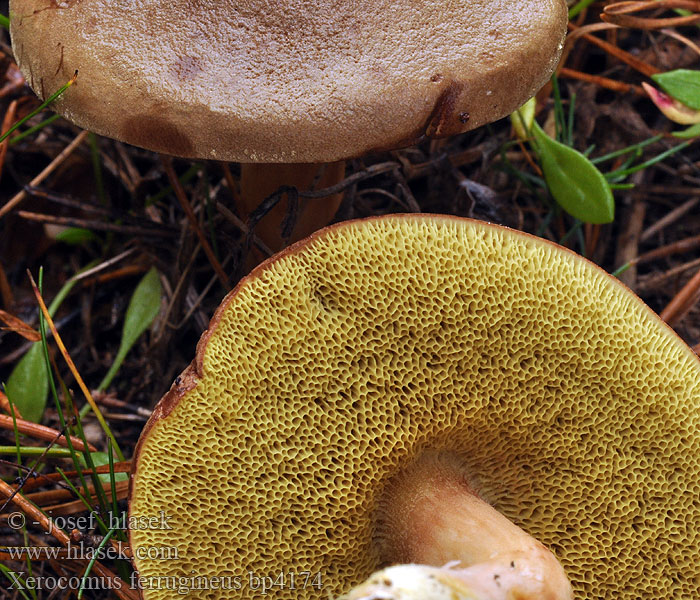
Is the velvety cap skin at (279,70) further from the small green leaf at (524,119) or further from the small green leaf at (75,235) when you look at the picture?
the small green leaf at (75,235)

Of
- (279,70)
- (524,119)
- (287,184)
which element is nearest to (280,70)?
(279,70)

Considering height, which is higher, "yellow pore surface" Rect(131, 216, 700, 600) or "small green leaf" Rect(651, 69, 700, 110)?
"small green leaf" Rect(651, 69, 700, 110)

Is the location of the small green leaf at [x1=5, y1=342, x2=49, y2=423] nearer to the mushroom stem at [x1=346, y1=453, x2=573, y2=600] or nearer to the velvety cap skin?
the velvety cap skin

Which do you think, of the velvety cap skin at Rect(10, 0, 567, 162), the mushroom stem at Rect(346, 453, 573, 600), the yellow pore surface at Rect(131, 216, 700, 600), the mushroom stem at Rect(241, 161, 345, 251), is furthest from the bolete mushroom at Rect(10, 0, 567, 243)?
the mushroom stem at Rect(346, 453, 573, 600)

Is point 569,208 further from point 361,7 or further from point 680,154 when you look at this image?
point 361,7

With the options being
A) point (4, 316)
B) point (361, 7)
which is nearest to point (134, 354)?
point (4, 316)

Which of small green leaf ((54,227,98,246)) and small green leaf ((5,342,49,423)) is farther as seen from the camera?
small green leaf ((54,227,98,246))

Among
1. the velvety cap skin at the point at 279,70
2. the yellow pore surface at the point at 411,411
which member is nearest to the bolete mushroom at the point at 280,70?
the velvety cap skin at the point at 279,70
